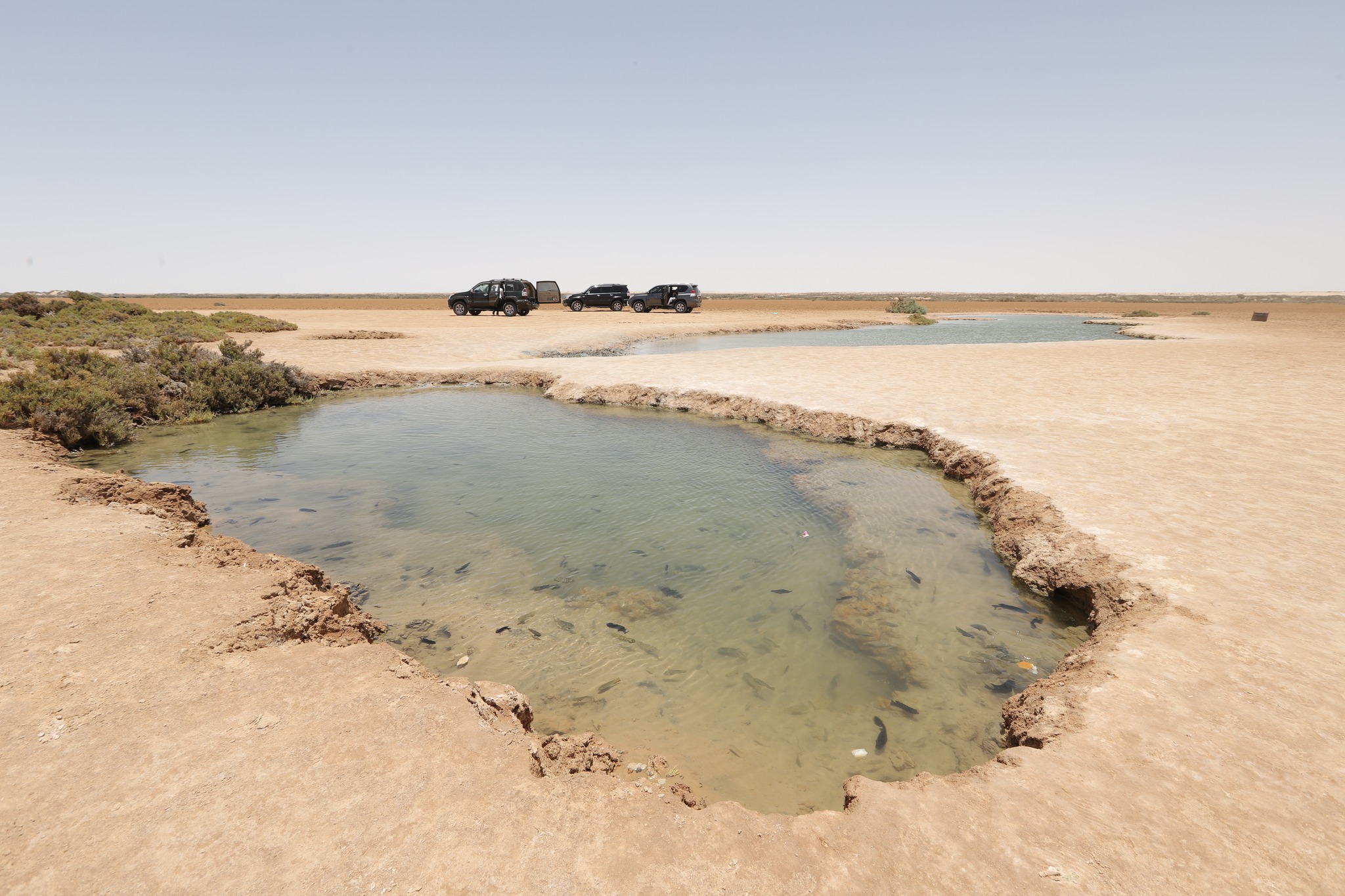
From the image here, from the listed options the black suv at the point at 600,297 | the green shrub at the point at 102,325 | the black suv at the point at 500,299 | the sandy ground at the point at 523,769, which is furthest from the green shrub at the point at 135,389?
the black suv at the point at 600,297

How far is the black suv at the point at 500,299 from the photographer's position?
37062mm

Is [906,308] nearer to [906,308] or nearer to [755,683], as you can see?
[906,308]

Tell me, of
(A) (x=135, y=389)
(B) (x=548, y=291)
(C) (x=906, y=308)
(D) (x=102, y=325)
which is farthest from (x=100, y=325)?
(C) (x=906, y=308)

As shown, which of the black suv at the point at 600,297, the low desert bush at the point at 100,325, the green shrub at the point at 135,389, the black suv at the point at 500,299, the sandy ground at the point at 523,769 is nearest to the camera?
the sandy ground at the point at 523,769

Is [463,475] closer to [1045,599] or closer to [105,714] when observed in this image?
[105,714]

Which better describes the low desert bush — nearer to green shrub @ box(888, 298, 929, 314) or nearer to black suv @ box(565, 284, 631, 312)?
black suv @ box(565, 284, 631, 312)

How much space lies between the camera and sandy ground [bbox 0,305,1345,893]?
2424 mm

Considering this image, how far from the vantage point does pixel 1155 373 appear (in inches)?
632

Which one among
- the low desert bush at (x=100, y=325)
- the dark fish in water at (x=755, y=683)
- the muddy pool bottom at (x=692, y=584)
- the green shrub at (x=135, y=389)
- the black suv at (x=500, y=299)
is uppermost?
the black suv at (x=500, y=299)

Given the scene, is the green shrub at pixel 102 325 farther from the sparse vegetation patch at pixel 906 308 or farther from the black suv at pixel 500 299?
the sparse vegetation patch at pixel 906 308

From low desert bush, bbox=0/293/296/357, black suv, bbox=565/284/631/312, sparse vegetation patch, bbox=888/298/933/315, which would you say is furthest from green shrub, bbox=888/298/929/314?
low desert bush, bbox=0/293/296/357

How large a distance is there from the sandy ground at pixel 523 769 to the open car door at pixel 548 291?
4169 centimetres

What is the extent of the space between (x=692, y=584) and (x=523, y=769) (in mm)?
3323

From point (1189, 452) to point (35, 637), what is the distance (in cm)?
1331
